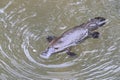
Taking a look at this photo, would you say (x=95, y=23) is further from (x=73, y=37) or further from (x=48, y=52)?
(x=48, y=52)

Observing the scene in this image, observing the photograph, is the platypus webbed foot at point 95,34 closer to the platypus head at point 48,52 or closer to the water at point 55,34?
the water at point 55,34

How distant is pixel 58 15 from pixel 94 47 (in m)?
0.74

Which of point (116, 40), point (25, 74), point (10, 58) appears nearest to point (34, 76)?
point (25, 74)

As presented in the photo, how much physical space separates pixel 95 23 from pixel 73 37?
1.29 ft

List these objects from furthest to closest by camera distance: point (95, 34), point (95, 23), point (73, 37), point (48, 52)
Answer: point (95, 23)
point (95, 34)
point (73, 37)
point (48, 52)

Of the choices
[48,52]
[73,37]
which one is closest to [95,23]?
[73,37]

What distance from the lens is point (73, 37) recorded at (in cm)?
396

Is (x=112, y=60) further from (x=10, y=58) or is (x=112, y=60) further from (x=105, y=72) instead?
(x=10, y=58)

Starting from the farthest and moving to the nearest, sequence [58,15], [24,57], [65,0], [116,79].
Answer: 1. [65,0]
2. [58,15]
3. [24,57]
4. [116,79]

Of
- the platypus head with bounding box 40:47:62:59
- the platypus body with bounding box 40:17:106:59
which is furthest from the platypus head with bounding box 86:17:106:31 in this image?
the platypus head with bounding box 40:47:62:59

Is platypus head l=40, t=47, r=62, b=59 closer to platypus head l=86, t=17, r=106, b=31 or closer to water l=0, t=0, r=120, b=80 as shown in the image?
water l=0, t=0, r=120, b=80

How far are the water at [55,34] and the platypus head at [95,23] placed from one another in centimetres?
6

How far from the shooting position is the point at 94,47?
391cm

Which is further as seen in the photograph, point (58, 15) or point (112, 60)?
point (58, 15)
